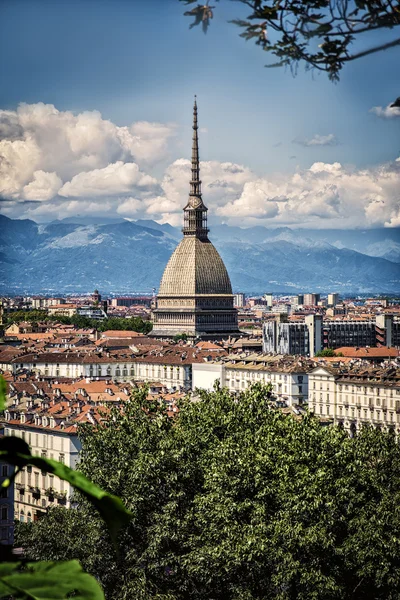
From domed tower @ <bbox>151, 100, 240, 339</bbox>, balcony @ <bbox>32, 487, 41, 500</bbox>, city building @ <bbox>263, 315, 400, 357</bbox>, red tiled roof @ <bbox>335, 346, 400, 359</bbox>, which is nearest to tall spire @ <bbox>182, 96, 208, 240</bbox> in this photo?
domed tower @ <bbox>151, 100, 240, 339</bbox>

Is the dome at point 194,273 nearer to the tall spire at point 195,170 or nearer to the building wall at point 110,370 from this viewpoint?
the tall spire at point 195,170

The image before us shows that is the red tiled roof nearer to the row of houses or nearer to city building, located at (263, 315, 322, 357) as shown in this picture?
city building, located at (263, 315, 322, 357)

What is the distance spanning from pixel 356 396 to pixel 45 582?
72.8 meters

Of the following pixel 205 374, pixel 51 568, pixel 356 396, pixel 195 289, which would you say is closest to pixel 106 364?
pixel 205 374

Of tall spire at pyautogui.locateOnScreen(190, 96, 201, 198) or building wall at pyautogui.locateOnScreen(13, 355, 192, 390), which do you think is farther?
tall spire at pyautogui.locateOnScreen(190, 96, 201, 198)

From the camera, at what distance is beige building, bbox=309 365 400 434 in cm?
7144

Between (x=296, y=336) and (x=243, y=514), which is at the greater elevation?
(x=296, y=336)

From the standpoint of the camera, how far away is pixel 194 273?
593 ft

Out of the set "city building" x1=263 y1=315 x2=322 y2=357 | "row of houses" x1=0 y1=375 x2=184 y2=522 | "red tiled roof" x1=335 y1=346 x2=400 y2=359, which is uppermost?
"city building" x1=263 y1=315 x2=322 y2=357

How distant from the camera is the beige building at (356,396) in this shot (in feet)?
234

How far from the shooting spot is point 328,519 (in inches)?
1073

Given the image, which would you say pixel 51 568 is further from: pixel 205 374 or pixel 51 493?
pixel 205 374

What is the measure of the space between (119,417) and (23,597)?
32.5 meters

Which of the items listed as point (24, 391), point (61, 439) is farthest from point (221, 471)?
point (24, 391)
